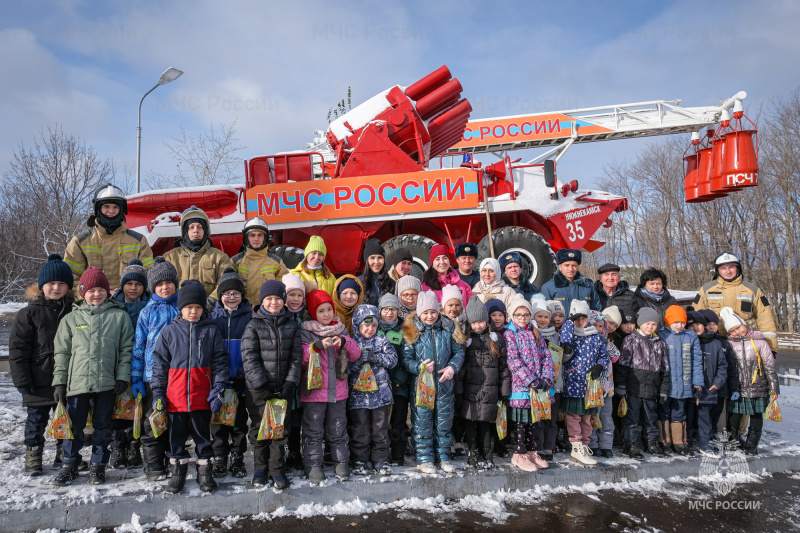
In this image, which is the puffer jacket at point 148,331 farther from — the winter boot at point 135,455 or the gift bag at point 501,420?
the gift bag at point 501,420

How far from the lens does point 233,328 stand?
388cm

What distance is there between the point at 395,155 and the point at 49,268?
16.4ft

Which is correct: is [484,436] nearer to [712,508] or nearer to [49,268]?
[712,508]

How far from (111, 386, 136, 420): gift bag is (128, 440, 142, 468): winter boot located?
1.02 ft

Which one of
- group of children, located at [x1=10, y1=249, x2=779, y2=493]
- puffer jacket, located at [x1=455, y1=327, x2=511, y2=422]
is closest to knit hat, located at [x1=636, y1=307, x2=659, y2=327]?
group of children, located at [x1=10, y1=249, x2=779, y2=493]

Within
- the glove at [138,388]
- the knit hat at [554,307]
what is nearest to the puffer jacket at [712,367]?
the knit hat at [554,307]

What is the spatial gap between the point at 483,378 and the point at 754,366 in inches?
115

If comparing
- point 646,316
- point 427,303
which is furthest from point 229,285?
point 646,316

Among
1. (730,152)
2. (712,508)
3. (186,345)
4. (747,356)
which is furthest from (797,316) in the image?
(186,345)

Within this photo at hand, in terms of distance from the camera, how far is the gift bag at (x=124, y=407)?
374 centimetres

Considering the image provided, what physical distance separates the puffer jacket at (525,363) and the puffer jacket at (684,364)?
1.43 meters

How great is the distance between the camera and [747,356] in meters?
4.83

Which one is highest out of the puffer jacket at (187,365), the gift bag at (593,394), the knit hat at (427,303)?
the knit hat at (427,303)

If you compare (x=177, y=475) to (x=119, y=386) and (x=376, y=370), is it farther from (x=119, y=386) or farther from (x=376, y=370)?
(x=376, y=370)
